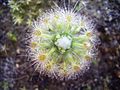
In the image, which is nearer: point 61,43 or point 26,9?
point 61,43

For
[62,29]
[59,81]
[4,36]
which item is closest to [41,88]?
[59,81]

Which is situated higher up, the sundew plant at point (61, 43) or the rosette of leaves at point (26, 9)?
the rosette of leaves at point (26, 9)

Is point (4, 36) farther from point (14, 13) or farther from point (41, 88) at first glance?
point (41, 88)

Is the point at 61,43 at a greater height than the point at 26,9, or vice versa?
the point at 26,9

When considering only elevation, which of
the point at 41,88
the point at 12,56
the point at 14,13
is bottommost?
the point at 41,88

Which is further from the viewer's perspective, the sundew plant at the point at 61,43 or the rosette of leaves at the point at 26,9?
the rosette of leaves at the point at 26,9

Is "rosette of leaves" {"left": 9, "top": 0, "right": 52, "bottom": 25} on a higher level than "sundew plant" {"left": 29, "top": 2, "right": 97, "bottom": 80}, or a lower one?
higher

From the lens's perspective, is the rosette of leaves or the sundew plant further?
the rosette of leaves

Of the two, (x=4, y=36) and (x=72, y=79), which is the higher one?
(x=4, y=36)
